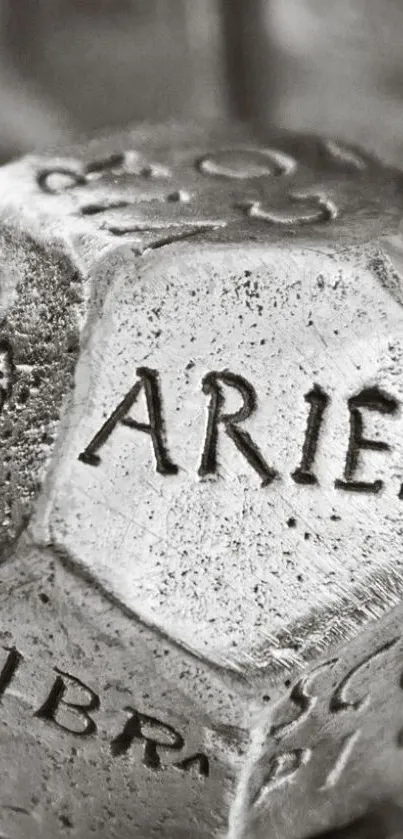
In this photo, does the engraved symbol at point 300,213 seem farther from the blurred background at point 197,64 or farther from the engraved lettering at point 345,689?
the engraved lettering at point 345,689

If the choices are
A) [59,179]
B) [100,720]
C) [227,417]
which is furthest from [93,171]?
[100,720]

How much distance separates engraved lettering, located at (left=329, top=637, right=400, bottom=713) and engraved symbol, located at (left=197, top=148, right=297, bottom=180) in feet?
0.66

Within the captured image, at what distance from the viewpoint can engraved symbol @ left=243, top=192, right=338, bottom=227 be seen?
1.14 ft

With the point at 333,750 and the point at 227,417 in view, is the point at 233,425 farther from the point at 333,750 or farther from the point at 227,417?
the point at 333,750

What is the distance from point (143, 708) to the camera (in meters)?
0.36

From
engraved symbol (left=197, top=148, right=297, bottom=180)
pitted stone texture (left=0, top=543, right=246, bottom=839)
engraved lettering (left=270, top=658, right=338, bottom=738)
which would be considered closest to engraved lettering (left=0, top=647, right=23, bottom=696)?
pitted stone texture (left=0, top=543, right=246, bottom=839)

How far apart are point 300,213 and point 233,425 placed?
9cm

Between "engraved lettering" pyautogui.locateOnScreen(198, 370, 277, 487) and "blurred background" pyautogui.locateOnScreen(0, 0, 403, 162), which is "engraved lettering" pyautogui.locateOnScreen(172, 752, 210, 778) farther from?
"blurred background" pyautogui.locateOnScreen(0, 0, 403, 162)

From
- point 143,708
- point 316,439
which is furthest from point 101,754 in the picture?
point 316,439

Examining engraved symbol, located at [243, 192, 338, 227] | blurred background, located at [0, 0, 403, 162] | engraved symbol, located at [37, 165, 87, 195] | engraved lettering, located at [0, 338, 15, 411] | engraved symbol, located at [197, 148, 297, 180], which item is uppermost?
blurred background, located at [0, 0, 403, 162]

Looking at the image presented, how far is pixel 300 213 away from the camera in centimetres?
35

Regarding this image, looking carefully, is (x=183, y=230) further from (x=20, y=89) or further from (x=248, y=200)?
(x=20, y=89)

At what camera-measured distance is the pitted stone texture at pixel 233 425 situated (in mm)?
337

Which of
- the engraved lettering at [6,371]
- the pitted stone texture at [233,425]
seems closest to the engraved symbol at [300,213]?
the pitted stone texture at [233,425]
